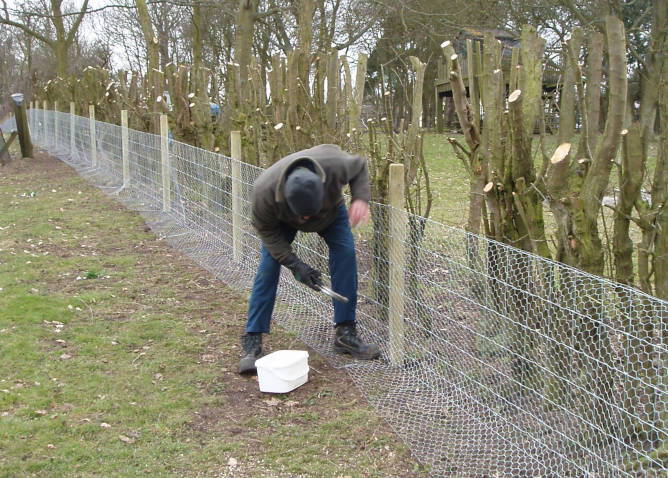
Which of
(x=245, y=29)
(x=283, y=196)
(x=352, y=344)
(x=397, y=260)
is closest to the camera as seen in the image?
(x=283, y=196)

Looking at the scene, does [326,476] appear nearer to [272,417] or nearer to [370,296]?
[272,417]

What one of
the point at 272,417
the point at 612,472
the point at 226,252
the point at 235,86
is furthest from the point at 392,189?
the point at 235,86

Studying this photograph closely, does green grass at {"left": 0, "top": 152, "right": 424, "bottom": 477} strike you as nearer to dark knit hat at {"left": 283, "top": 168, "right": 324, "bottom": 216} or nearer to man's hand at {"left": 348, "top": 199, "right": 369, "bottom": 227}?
man's hand at {"left": 348, "top": 199, "right": 369, "bottom": 227}

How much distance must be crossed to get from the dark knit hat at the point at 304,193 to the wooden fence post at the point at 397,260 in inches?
26.4

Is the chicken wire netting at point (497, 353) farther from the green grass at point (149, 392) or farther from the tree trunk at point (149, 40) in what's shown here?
the tree trunk at point (149, 40)

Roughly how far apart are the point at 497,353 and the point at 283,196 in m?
1.38

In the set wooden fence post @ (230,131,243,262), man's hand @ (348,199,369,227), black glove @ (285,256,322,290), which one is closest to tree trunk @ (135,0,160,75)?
wooden fence post @ (230,131,243,262)

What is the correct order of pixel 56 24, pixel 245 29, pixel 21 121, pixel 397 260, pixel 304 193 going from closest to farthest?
pixel 304 193 < pixel 397 260 < pixel 21 121 < pixel 245 29 < pixel 56 24

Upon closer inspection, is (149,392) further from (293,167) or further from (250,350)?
(293,167)

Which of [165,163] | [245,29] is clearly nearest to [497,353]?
[165,163]

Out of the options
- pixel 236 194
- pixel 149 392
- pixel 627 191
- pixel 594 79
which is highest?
pixel 594 79

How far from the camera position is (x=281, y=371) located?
3664mm

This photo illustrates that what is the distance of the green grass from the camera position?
308 centimetres

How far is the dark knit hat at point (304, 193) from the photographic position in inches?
129
